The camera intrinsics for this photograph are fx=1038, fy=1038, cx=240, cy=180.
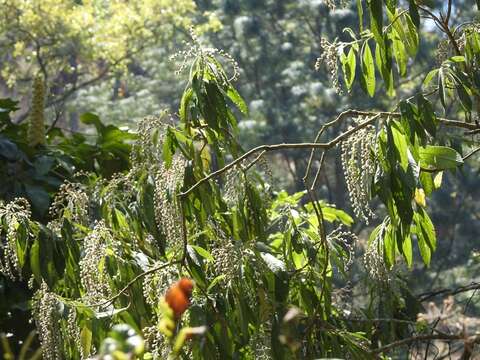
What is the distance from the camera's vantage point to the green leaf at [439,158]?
1.91 metres

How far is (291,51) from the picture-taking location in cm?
1545

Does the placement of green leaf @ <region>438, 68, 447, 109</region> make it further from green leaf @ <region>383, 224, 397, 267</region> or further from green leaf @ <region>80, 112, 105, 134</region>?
green leaf @ <region>80, 112, 105, 134</region>

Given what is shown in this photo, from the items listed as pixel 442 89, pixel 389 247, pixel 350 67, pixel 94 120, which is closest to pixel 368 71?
pixel 350 67

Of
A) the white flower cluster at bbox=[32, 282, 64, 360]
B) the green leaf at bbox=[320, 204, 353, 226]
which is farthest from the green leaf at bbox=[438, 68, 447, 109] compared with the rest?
the green leaf at bbox=[320, 204, 353, 226]

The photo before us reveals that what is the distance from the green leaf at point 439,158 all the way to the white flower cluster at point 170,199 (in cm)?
71

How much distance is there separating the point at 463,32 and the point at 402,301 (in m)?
1.11

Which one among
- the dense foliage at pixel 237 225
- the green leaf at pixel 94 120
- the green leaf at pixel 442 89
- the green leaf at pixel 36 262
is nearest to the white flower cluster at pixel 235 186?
the dense foliage at pixel 237 225

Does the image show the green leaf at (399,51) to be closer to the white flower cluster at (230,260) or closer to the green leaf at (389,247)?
the green leaf at (389,247)

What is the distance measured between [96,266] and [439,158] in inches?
35.1

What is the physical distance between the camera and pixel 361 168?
6.80 feet

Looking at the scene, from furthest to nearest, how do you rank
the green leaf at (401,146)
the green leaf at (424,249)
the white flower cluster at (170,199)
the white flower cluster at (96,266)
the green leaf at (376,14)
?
the white flower cluster at (170,199) → the white flower cluster at (96,266) → the green leaf at (424,249) → the green leaf at (376,14) → the green leaf at (401,146)

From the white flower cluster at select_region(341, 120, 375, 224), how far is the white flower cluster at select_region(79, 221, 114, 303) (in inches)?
25.6

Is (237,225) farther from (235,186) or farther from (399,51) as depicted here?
(399,51)

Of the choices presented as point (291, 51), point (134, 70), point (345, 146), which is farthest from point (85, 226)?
point (134, 70)
